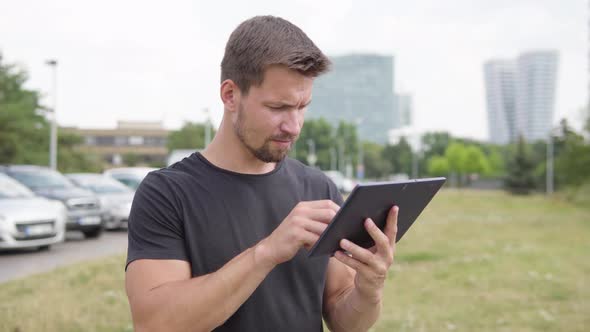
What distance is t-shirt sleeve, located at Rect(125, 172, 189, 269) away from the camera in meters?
1.95

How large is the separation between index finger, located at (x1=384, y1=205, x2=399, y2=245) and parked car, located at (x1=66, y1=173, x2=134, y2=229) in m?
14.5

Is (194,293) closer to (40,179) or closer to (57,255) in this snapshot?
(57,255)

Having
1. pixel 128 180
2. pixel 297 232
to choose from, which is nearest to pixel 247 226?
pixel 297 232

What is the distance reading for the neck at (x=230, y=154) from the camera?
2170mm

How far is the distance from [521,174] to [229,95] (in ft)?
207

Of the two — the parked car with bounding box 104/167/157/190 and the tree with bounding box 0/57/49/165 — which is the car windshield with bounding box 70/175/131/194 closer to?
the parked car with bounding box 104/167/157/190

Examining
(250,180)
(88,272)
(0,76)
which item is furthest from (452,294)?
(0,76)

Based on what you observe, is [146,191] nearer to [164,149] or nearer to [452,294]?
[452,294]

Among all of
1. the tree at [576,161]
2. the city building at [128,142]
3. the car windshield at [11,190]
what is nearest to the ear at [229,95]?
the car windshield at [11,190]

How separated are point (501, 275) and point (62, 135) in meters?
36.8

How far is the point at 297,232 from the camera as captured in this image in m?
1.76

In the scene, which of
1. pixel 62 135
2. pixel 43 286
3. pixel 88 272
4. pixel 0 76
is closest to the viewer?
pixel 43 286

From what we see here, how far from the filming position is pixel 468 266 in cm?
1027

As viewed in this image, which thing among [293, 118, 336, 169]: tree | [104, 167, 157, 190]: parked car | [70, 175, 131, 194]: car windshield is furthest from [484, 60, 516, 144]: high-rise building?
[70, 175, 131, 194]: car windshield
